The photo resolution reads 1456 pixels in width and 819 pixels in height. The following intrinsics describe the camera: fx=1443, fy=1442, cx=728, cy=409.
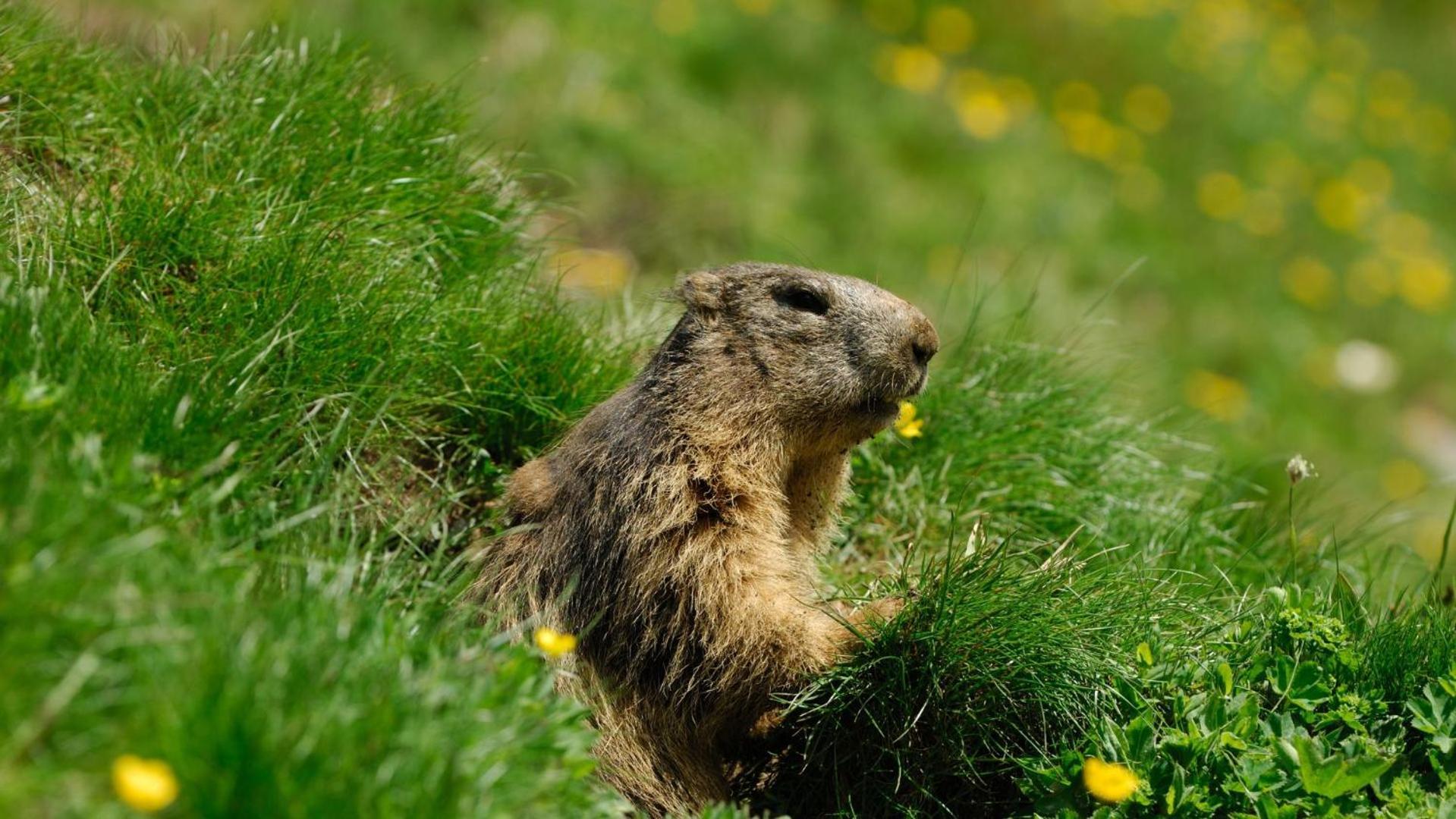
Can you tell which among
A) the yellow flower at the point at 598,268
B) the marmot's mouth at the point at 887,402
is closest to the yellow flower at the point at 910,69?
the yellow flower at the point at 598,268

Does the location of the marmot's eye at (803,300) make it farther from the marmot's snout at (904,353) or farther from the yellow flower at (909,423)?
the yellow flower at (909,423)

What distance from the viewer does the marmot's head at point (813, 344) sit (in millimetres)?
4602

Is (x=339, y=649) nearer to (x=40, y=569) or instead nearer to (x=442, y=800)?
(x=442, y=800)

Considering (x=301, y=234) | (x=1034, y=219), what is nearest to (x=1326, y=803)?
(x=301, y=234)

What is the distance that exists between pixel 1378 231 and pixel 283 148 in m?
10.7

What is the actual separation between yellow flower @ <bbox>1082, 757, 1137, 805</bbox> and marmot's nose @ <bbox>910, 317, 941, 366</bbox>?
1.56m

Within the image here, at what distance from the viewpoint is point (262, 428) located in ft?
13.3

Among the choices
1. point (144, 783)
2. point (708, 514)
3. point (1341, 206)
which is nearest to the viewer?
point (144, 783)

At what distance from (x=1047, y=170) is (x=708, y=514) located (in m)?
7.94

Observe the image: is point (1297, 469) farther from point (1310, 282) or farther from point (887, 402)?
point (1310, 282)

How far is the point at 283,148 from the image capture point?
5168mm

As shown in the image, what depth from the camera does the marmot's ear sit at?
15.7 feet

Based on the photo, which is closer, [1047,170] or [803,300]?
[803,300]

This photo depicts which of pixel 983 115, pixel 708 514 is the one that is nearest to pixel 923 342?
pixel 708 514
